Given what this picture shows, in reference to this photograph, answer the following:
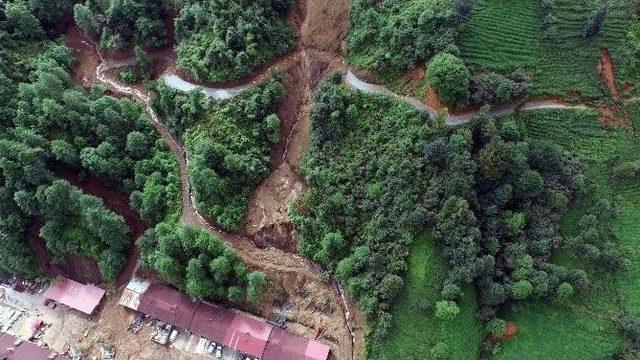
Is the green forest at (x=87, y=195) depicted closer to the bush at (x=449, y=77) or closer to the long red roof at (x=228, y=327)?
the long red roof at (x=228, y=327)

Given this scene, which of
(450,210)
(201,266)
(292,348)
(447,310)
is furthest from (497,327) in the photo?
(201,266)

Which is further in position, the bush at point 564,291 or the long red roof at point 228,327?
the long red roof at point 228,327

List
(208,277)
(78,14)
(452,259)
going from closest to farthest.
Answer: (452,259) → (208,277) → (78,14)

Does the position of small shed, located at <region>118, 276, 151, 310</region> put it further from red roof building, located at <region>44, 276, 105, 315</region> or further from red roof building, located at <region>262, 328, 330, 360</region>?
red roof building, located at <region>262, 328, 330, 360</region>

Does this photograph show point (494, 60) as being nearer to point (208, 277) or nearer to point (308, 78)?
point (308, 78)

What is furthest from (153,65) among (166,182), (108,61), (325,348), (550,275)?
(550,275)

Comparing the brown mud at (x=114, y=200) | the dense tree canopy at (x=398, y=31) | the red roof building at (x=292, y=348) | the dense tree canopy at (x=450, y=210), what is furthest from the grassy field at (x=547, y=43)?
the brown mud at (x=114, y=200)

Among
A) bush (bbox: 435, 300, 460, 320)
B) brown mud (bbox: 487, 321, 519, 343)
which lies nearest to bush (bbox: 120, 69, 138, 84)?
bush (bbox: 435, 300, 460, 320)
